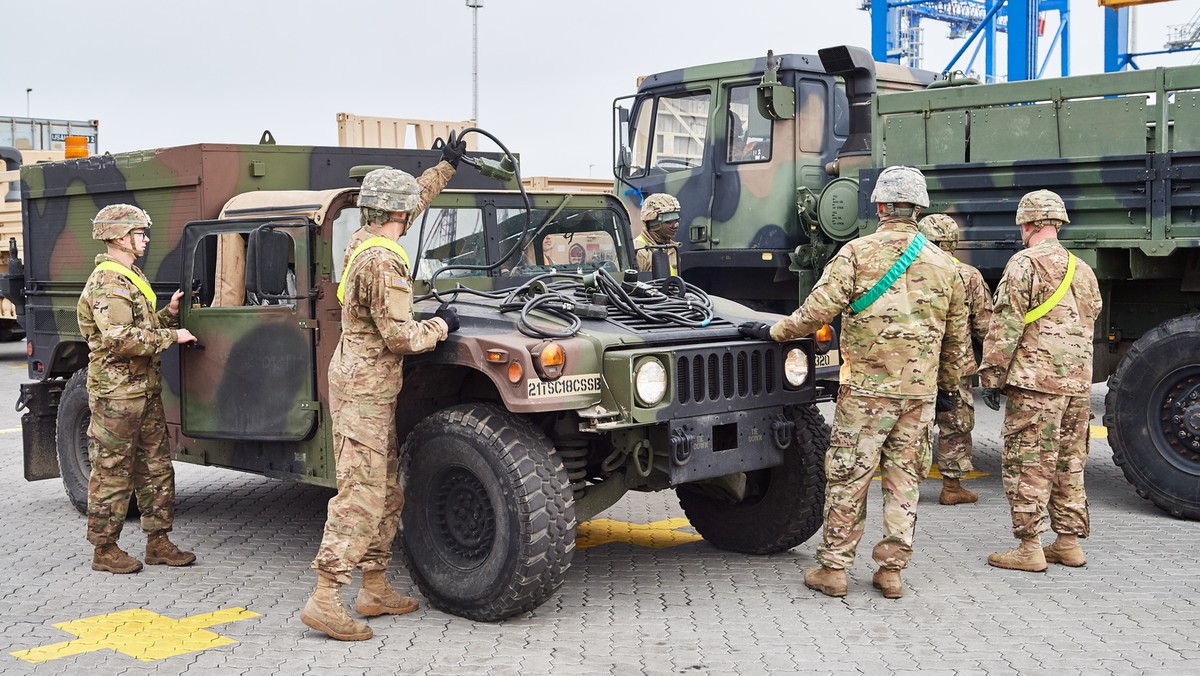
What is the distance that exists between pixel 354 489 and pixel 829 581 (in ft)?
7.05

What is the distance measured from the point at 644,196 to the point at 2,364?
11025mm

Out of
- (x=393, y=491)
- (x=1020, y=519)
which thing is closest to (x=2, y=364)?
(x=393, y=491)

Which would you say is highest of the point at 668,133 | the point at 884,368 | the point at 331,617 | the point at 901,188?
the point at 668,133

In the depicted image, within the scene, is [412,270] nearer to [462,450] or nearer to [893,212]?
[462,450]

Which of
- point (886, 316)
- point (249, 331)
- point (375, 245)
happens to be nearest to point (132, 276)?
point (249, 331)

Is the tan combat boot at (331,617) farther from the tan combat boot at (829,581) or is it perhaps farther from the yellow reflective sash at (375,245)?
the tan combat boot at (829,581)

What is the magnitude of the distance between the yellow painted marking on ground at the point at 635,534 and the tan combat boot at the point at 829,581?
1.17 meters

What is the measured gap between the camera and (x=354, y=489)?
5.67m

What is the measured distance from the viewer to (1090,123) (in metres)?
7.98

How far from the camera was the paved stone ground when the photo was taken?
5.20 meters

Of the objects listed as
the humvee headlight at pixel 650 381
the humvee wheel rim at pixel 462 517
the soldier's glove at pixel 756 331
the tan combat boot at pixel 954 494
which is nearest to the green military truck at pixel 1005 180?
the tan combat boot at pixel 954 494

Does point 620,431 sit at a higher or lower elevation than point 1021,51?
lower

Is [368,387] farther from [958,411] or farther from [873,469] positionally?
[958,411]

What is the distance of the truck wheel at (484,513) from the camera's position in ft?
18.1
